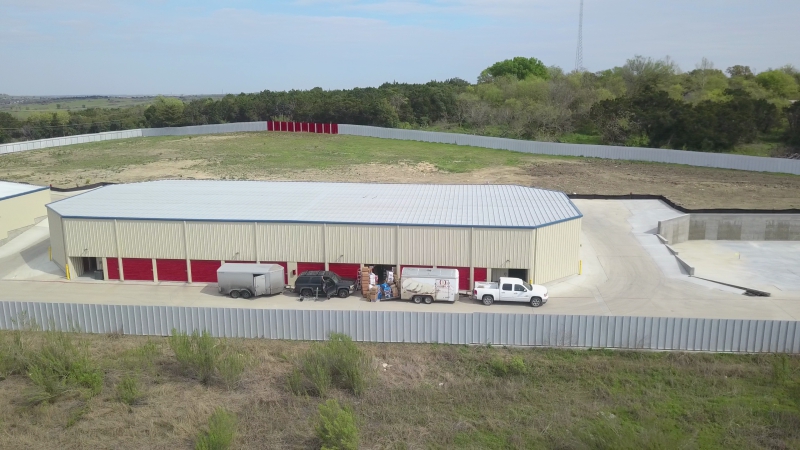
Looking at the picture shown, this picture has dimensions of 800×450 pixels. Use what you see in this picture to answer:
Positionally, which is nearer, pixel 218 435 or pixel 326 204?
pixel 218 435

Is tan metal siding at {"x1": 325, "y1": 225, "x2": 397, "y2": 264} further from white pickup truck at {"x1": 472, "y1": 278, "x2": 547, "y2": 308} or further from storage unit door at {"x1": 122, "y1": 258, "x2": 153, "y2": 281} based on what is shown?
storage unit door at {"x1": 122, "y1": 258, "x2": 153, "y2": 281}

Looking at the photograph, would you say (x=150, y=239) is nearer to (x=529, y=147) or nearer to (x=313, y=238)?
(x=313, y=238)

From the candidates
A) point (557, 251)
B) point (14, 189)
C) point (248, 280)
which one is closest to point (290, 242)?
point (248, 280)

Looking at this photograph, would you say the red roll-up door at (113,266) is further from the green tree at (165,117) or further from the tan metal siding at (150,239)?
the green tree at (165,117)

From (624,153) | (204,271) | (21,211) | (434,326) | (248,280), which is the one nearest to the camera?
(434,326)

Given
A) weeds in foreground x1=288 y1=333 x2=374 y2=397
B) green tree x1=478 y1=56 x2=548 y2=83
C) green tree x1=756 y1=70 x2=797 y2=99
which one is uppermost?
green tree x1=478 y1=56 x2=548 y2=83

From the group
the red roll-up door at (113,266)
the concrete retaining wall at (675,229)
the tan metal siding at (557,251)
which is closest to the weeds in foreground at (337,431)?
the tan metal siding at (557,251)

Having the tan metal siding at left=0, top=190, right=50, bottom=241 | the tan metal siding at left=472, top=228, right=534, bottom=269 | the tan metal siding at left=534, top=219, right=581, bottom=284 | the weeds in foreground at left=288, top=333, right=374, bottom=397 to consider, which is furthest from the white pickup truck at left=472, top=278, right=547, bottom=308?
the tan metal siding at left=0, top=190, right=50, bottom=241
